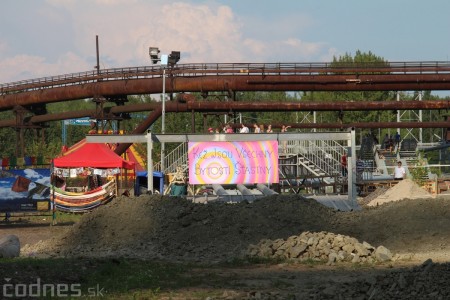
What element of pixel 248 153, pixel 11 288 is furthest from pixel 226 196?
pixel 11 288

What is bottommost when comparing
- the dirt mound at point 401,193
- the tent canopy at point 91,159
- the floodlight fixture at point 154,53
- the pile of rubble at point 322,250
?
the pile of rubble at point 322,250

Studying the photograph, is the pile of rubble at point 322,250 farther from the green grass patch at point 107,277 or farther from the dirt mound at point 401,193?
the dirt mound at point 401,193

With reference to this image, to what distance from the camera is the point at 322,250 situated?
60.0 ft

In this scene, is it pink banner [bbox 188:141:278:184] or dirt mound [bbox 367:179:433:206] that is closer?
pink banner [bbox 188:141:278:184]

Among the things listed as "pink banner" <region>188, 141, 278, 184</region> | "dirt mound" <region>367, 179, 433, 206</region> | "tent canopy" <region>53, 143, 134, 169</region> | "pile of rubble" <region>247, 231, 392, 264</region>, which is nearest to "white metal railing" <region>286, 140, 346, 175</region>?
"dirt mound" <region>367, 179, 433, 206</region>

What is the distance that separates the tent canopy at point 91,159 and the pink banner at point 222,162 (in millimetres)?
7312

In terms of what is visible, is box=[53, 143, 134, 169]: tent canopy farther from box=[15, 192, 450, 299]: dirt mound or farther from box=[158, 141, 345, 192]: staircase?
box=[15, 192, 450, 299]: dirt mound

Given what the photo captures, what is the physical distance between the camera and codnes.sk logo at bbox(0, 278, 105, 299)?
12.0m

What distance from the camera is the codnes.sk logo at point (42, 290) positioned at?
39.3ft

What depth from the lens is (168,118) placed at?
299 ft

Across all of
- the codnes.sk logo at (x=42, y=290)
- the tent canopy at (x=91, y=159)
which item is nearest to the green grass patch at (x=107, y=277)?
the codnes.sk logo at (x=42, y=290)

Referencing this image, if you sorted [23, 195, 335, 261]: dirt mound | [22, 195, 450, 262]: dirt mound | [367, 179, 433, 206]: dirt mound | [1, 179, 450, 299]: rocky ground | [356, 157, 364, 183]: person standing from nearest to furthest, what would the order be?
[1, 179, 450, 299]: rocky ground < [23, 195, 335, 261]: dirt mound < [22, 195, 450, 262]: dirt mound < [367, 179, 433, 206]: dirt mound < [356, 157, 364, 183]: person standing

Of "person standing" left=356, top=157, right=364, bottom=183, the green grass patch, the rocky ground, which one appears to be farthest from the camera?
"person standing" left=356, top=157, right=364, bottom=183

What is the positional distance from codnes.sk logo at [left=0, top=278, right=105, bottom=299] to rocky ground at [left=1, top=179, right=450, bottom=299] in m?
3.40
